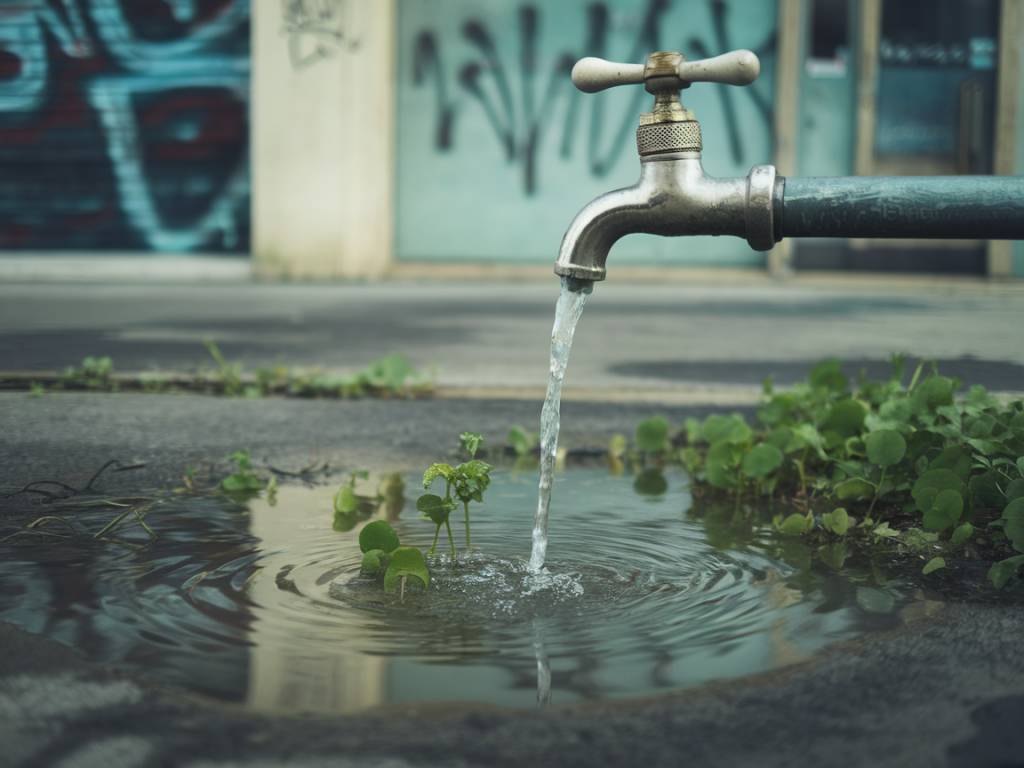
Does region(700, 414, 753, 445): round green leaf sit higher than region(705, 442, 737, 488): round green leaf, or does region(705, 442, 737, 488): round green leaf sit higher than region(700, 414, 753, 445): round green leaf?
region(700, 414, 753, 445): round green leaf

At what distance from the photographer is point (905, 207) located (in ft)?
7.20

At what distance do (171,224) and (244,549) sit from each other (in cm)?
893

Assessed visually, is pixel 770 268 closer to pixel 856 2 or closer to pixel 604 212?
pixel 856 2

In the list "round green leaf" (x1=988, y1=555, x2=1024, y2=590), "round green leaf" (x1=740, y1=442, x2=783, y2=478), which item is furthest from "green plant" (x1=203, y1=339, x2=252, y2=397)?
"round green leaf" (x1=988, y1=555, x2=1024, y2=590)

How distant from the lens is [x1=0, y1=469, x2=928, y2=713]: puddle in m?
1.67

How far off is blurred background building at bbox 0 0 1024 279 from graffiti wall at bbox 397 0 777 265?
0.06 feet

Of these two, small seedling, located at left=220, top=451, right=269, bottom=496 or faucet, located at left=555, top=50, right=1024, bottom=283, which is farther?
small seedling, located at left=220, top=451, right=269, bottom=496

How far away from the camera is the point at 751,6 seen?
1043 centimetres

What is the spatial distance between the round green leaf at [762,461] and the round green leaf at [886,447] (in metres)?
0.25

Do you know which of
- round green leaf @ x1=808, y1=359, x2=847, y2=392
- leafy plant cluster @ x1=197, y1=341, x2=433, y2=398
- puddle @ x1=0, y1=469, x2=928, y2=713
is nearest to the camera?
puddle @ x1=0, y1=469, x2=928, y2=713

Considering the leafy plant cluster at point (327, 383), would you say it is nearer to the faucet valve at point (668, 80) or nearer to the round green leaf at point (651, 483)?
the round green leaf at point (651, 483)

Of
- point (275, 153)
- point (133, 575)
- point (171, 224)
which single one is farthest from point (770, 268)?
point (133, 575)

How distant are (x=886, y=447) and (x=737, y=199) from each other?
654 mm

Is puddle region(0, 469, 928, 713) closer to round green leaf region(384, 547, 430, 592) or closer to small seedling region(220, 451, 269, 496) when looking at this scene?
round green leaf region(384, 547, 430, 592)
